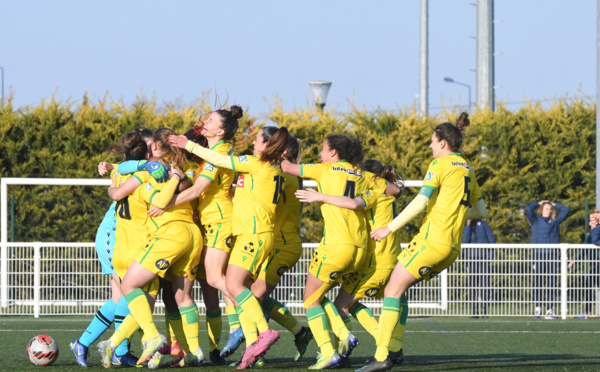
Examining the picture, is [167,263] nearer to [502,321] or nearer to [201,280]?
[201,280]

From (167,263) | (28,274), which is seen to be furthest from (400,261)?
(28,274)

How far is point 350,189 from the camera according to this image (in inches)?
289

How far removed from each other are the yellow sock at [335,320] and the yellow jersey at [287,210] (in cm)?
→ 62

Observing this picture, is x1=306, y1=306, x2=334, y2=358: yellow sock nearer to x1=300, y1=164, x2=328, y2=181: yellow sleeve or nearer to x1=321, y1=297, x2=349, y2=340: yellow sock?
x1=321, y1=297, x2=349, y2=340: yellow sock

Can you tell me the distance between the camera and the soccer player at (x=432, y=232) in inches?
265

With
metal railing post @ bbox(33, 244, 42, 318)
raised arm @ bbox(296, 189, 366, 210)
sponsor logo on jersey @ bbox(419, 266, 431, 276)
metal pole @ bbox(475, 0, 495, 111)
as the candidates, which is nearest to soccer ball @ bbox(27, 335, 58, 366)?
raised arm @ bbox(296, 189, 366, 210)

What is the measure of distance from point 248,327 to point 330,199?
114cm

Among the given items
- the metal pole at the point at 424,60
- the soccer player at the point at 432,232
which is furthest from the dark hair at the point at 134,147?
the metal pole at the point at 424,60

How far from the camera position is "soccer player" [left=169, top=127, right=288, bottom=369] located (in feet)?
22.9

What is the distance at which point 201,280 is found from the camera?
25.2ft

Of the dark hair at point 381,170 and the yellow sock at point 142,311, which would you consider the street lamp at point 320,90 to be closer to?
the dark hair at point 381,170

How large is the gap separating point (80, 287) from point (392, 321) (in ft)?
21.8

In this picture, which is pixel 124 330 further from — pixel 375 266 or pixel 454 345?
pixel 454 345

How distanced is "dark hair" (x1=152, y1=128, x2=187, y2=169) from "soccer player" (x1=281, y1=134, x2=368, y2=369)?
781 millimetres
